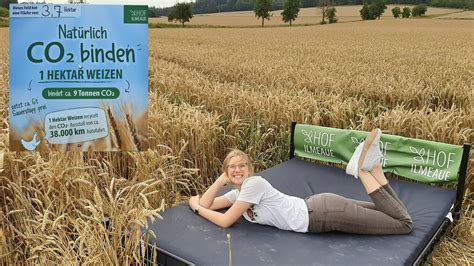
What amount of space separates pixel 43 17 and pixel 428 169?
3.30 m

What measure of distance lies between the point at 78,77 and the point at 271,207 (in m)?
1.55

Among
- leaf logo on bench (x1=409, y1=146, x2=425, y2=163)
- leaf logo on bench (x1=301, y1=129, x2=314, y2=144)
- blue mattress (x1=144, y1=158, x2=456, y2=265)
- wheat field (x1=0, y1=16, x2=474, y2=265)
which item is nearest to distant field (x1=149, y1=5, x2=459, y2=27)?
wheat field (x1=0, y1=16, x2=474, y2=265)

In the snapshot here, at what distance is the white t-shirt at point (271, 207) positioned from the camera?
10.2 ft

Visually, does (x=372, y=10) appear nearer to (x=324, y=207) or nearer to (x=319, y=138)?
(x=319, y=138)

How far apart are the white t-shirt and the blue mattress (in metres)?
0.05

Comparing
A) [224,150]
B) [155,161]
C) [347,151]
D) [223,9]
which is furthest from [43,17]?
[223,9]

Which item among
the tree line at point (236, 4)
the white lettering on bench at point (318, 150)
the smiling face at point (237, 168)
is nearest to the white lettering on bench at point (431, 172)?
the white lettering on bench at point (318, 150)

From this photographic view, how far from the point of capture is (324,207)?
318 cm

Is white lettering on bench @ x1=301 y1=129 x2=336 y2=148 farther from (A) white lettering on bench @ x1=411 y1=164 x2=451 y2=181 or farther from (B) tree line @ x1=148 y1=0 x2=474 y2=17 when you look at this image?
(B) tree line @ x1=148 y1=0 x2=474 y2=17

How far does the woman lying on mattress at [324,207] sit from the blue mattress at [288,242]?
0.18 ft

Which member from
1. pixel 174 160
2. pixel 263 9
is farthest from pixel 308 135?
pixel 263 9

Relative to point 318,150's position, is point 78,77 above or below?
above

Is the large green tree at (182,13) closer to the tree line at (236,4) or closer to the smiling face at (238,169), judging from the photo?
the tree line at (236,4)

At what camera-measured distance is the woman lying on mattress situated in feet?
10.2
